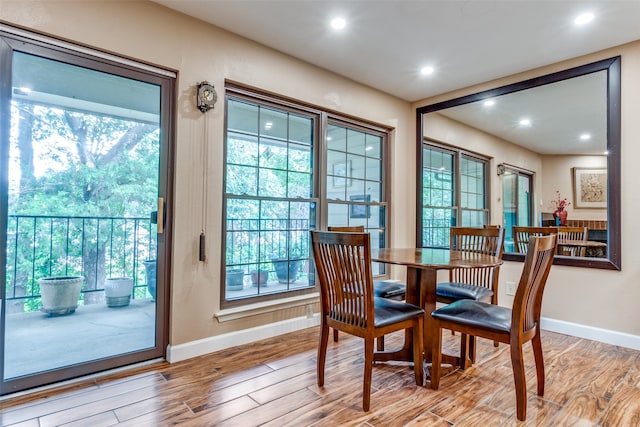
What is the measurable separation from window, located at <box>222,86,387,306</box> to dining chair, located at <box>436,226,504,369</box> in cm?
118

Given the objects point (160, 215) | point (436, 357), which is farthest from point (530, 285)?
point (160, 215)

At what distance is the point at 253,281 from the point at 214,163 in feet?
3.53

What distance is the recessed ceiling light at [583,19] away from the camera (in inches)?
101

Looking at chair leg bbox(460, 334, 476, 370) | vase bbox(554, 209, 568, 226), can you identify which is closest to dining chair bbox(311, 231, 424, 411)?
chair leg bbox(460, 334, 476, 370)

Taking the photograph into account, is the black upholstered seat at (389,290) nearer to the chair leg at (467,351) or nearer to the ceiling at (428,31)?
the chair leg at (467,351)

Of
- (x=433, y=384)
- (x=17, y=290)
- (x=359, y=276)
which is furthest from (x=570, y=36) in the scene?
(x=17, y=290)

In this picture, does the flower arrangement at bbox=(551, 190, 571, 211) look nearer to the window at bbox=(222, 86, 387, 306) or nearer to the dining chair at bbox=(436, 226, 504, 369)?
the dining chair at bbox=(436, 226, 504, 369)

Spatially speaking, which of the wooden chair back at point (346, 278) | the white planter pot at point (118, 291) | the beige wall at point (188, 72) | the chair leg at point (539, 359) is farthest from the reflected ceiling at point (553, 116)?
the white planter pot at point (118, 291)

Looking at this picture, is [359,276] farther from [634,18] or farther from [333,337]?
[634,18]

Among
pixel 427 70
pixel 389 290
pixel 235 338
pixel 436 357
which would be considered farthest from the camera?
pixel 427 70

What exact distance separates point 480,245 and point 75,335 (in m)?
3.23

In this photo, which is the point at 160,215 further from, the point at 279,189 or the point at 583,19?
the point at 583,19

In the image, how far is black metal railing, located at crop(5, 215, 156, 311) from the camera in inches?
82.4

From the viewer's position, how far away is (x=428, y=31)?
110 inches
